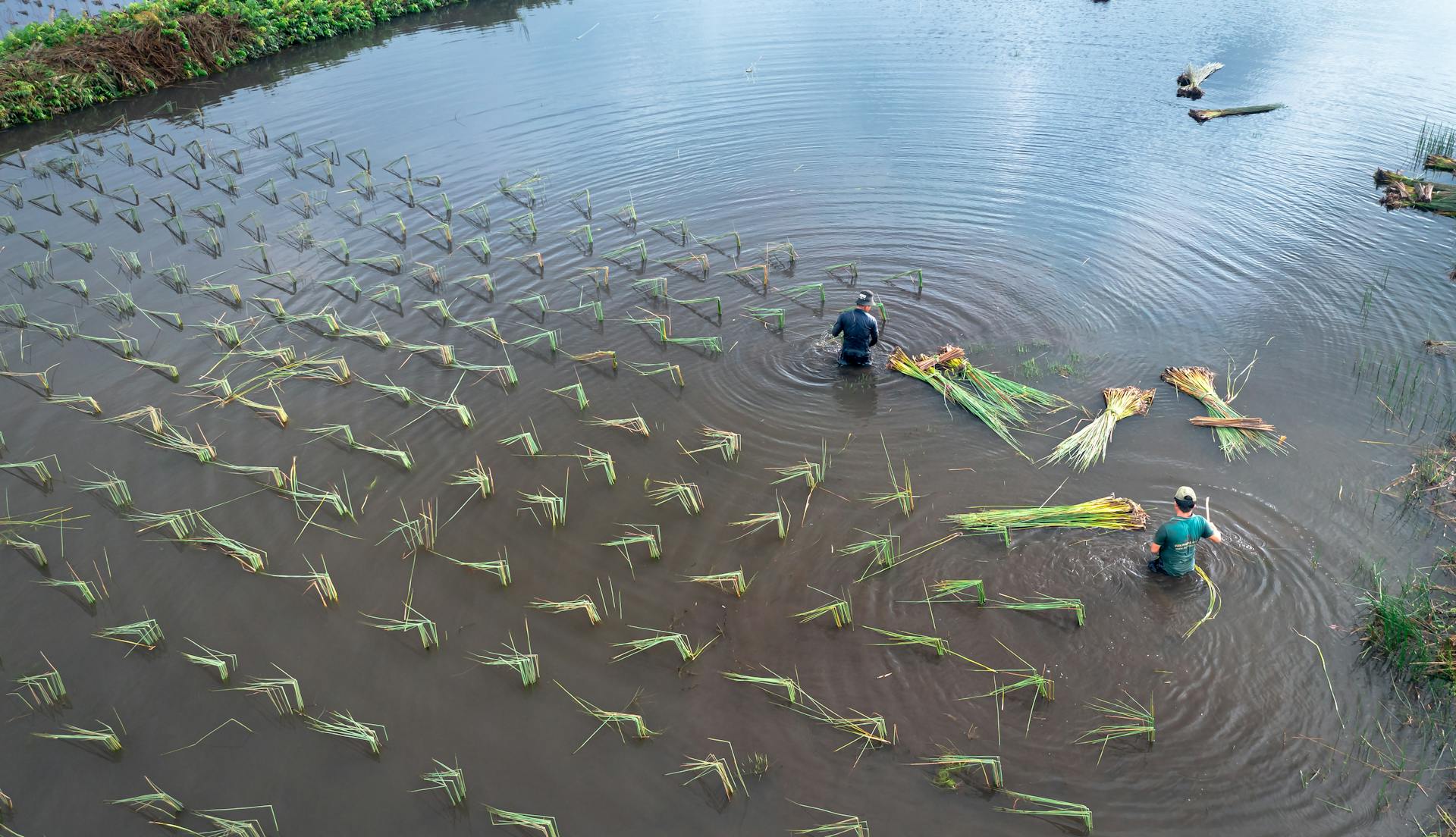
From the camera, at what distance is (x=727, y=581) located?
785 centimetres

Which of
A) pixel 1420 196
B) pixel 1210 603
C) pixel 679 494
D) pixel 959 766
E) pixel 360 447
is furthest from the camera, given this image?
pixel 1420 196

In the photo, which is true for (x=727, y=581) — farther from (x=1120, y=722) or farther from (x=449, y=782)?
(x=1120, y=722)

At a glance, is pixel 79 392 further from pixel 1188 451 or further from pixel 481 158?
pixel 1188 451

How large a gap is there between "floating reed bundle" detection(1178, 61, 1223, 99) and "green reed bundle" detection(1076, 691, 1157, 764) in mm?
16980

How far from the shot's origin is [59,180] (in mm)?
16797

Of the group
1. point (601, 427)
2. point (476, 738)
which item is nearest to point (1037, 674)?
point (476, 738)

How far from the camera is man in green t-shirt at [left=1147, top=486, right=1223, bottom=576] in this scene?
700 centimetres

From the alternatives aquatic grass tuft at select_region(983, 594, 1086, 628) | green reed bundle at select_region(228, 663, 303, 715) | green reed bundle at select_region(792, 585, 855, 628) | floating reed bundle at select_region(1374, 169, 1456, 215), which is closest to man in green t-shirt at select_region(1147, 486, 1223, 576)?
aquatic grass tuft at select_region(983, 594, 1086, 628)

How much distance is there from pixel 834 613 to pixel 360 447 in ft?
20.3

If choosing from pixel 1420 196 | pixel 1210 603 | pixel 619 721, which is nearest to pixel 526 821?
pixel 619 721

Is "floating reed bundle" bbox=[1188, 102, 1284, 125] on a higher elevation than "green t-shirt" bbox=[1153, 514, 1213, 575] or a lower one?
higher

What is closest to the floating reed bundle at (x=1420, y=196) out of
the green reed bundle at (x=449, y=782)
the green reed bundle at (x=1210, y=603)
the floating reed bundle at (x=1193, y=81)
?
the floating reed bundle at (x=1193, y=81)

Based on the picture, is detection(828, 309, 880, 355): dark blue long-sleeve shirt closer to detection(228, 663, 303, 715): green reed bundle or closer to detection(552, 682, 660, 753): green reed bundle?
detection(552, 682, 660, 753): green reed bundle

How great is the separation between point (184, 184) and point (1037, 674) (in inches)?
727
